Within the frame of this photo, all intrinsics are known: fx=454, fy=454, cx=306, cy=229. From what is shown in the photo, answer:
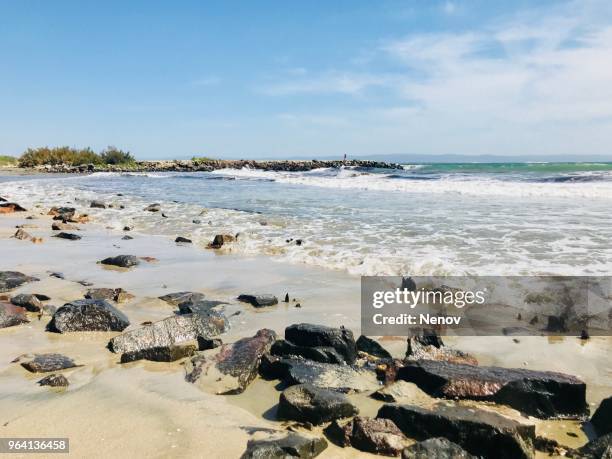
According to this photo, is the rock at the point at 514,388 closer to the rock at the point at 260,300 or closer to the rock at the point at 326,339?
the rock at the point at 326,339

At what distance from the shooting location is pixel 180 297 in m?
5.39

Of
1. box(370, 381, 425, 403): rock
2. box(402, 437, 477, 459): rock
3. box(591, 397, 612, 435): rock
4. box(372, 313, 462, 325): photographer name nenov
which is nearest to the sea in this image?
box(372, 313, 462, 325): photographer name nenov

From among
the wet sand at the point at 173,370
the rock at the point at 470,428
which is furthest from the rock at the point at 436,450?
the wet sand at the point at 173,370

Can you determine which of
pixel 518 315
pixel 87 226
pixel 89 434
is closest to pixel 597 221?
pixel 518 315

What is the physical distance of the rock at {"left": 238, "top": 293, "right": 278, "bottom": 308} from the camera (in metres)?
5.18

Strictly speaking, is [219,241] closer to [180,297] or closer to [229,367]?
[180,297]

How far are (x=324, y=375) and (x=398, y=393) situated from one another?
0.54 metres

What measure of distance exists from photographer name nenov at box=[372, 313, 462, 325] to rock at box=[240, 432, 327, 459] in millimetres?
2368

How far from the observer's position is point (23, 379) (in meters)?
3.31

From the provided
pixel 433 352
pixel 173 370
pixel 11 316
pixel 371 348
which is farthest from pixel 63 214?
pixel 433 352

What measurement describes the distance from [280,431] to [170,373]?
1.23 metres

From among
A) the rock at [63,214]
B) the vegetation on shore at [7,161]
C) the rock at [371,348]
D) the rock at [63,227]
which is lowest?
the rock at [371,348]

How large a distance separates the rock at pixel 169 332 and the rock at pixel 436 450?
7.51ft

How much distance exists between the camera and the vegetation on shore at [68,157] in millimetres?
51531
